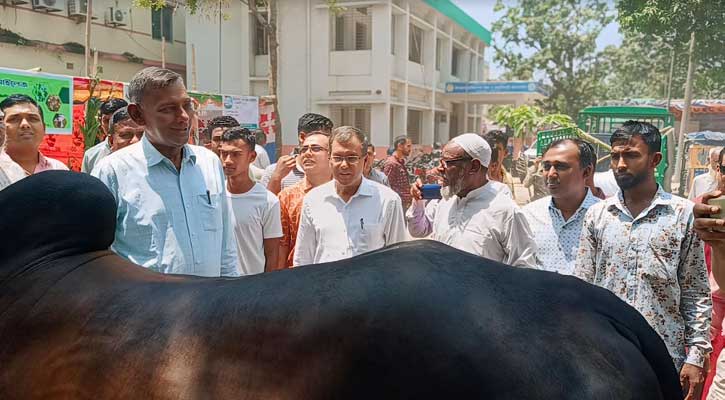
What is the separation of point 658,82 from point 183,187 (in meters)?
35.1

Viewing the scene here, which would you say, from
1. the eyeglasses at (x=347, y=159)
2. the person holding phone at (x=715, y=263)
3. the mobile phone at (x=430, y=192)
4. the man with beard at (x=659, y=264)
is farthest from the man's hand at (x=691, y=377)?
the eyeglasses at (x=347, y=159)

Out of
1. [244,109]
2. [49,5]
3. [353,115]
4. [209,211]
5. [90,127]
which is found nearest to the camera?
[209,211]

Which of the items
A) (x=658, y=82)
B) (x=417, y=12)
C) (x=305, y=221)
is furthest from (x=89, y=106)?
(x=658, y=82)

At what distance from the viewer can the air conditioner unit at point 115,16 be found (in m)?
18.4

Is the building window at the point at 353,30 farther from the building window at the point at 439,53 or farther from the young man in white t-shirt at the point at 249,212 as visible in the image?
the young man in white t-shirt at the point at 249,212

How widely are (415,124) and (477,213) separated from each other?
65.6 feet

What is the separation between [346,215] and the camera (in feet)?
10.4

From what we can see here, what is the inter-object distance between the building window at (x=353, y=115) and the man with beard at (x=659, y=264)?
54.5 feet

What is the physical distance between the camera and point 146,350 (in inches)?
29.0

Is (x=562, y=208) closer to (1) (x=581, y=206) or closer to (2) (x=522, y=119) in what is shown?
(1) (x=581, y=206)

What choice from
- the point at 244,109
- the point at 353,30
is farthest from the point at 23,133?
the point at 353,30

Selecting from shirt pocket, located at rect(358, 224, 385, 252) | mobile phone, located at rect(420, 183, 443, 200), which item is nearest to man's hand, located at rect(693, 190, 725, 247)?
shirt pocket, located at rect(358, 224, 385, 252)

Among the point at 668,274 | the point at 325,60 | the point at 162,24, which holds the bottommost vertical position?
the point at 668,274

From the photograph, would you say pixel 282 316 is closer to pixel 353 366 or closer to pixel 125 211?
pixel 353 366
